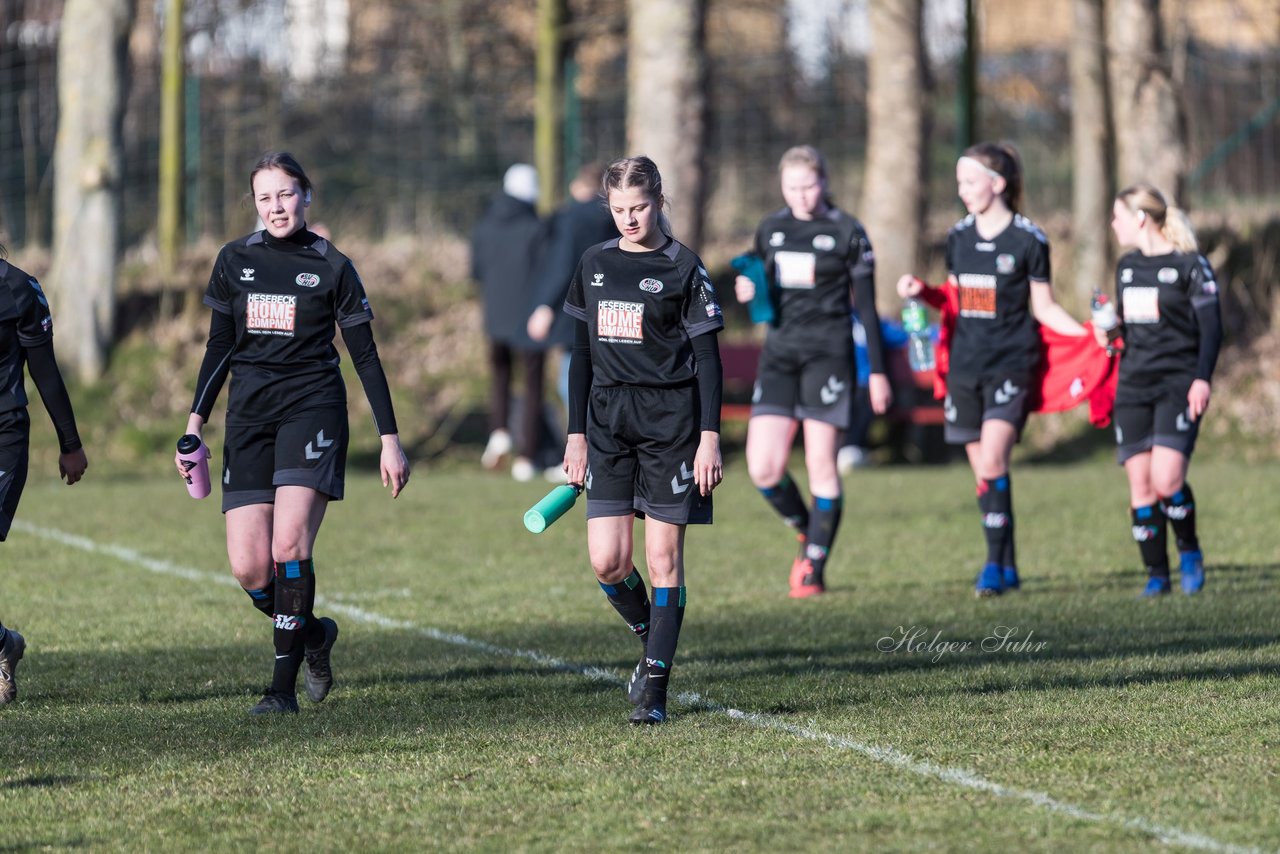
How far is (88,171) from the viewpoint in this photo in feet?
59.6

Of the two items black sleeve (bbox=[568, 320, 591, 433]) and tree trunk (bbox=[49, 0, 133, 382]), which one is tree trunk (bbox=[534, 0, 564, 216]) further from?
black sleeve (bbox=[568, 320, 591, 433])

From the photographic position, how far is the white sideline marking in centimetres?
484

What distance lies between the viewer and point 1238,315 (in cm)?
1981

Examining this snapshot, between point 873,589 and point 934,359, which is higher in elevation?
point 934,359

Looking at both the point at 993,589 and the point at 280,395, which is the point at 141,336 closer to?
the point at 993,589

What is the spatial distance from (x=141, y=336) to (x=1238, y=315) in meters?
11.3

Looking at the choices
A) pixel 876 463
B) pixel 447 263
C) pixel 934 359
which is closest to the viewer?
pixel 934 359

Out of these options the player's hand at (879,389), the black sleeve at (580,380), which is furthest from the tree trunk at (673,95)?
the black sleeve at (580,380)

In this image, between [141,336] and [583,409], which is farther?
[141,336]

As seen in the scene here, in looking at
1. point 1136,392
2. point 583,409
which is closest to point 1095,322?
point 1136,392

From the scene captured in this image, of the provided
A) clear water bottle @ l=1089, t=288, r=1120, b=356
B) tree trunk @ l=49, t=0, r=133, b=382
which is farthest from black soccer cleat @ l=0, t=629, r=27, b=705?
tree trunk @ l=49, t=0, r=133, b=382

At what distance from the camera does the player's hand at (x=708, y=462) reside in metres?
6.35

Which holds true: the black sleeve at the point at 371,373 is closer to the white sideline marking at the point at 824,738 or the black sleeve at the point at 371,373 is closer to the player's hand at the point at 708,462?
the player's hand at the point at 708,462

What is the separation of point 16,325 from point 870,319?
438 centimetres
